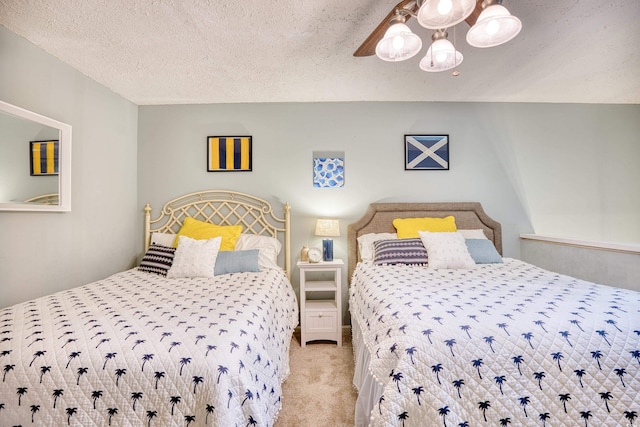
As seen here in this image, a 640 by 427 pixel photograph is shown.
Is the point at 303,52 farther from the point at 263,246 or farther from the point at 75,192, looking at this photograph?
the point at 75,192

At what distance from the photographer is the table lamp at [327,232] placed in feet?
9.20

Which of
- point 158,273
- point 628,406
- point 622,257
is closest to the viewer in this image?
point 628,406

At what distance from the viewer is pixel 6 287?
5.98ft

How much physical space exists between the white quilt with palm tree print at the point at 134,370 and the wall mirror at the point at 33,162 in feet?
3.02

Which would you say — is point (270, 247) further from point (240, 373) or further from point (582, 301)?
point (582, 301)

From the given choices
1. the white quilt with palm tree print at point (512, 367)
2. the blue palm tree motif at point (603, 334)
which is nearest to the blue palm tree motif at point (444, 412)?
the white quilt with palm tree print at point (512, 367)

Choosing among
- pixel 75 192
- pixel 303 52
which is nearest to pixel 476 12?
pixel 303 52

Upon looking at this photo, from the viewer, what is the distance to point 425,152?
10.2ft

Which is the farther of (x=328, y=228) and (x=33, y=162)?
(x=328, y=228)

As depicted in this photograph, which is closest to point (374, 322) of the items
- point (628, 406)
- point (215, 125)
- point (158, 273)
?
point (628, 406)

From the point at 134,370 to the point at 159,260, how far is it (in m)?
1.55

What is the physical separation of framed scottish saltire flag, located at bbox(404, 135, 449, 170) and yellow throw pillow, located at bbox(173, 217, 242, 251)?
1934 millimetres

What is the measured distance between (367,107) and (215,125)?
1669mm

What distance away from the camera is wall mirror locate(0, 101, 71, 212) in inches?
70.5
